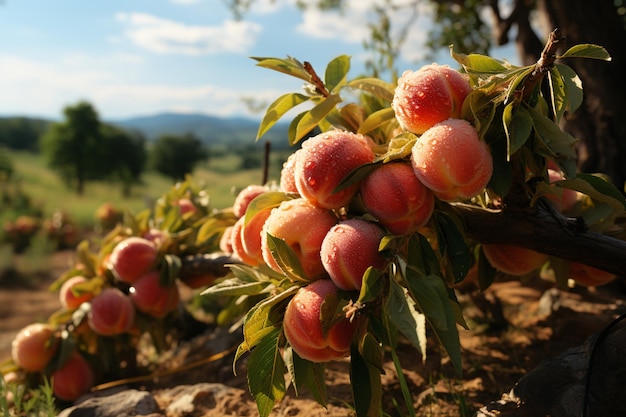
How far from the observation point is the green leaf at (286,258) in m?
0.97

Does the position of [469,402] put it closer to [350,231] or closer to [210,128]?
[350,231]

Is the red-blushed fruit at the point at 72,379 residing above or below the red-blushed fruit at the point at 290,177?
below

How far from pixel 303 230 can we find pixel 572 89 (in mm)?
565

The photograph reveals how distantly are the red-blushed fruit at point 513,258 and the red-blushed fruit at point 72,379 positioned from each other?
1542 millimetres

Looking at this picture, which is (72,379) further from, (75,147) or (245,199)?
(75,147)

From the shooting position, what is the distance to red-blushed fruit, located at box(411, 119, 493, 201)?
3.02ft

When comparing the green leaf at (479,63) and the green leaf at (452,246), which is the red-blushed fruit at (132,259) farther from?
the green leaf at (479,63)

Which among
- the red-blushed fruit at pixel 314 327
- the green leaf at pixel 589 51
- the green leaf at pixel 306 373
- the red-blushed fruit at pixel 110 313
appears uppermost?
the green leaf at pixel 589 51

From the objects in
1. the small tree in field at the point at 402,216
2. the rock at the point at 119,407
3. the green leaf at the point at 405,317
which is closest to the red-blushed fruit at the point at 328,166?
the small tree in field at the point at 402,216

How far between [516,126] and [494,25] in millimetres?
2788

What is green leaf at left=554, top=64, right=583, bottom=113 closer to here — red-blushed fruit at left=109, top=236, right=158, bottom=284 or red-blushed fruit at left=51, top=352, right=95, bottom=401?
red-blushed fruit at left=109, top=236, right=158, bottom=284

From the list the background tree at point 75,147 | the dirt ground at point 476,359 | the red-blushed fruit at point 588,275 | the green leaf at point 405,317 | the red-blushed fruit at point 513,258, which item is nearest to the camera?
the green leaf at point 405,317

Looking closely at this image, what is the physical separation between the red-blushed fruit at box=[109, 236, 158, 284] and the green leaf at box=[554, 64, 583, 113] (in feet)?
4.89

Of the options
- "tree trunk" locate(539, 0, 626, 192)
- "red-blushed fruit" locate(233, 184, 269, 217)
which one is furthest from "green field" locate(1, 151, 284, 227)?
"tree trunk" locate(539, 0, 626, 192)
